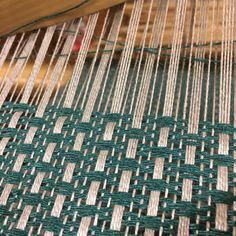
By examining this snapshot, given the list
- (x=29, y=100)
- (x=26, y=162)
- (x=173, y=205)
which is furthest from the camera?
(x=29, y=100)

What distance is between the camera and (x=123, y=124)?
748 mm

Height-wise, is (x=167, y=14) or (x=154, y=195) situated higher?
(x=167, y=14)

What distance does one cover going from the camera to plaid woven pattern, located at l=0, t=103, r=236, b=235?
0.63 m

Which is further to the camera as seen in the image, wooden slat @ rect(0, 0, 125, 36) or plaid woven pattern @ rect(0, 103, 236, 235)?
wooden slat @ rect(0, 0, 125, 36)

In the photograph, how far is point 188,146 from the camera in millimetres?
690

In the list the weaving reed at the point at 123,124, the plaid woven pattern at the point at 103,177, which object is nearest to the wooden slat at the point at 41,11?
the weaving reed at the point at 123,124

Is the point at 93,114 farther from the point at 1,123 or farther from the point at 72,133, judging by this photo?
the point at 1,123

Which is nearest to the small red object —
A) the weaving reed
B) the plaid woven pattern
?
the weaving reed

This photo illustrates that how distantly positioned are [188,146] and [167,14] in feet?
1.24

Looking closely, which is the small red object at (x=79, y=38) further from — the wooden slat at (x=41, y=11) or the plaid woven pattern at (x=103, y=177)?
the plaid woven pattern at (x=103, y=177)

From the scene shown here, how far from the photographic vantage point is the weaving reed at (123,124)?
25.4 inches

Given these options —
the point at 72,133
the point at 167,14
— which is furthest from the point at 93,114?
the point at 167,14

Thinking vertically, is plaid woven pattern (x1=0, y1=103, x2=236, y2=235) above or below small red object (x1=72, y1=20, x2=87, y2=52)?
below

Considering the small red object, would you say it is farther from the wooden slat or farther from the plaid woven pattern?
the plaid woven pattern
